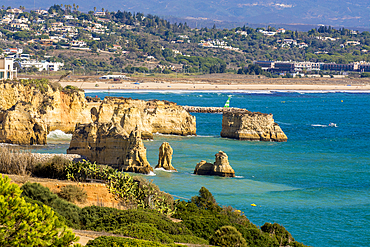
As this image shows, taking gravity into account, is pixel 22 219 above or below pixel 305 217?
above

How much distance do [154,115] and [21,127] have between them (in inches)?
752

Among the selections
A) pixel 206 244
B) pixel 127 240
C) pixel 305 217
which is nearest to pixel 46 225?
pixel 127 240

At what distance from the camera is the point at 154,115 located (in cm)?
6281

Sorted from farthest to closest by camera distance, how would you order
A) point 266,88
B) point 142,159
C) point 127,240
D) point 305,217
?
point 266,88, point 142,159, point 305,217, point 127,240

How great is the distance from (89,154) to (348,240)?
21.1 m

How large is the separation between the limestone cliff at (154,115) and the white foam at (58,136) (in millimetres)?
5370

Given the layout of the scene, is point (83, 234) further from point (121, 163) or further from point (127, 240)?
point (121, 163)

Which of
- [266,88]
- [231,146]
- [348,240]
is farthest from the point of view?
[266,88]

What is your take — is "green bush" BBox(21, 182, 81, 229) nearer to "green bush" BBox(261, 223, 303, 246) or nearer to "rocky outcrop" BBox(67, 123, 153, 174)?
"green bush" BBox(261, 223, 303, 246)

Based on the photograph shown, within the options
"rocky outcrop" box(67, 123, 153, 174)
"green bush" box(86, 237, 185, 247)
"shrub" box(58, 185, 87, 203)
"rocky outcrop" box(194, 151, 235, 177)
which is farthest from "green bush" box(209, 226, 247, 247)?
"rocky outcrop" box(194, 151, 235, 177)

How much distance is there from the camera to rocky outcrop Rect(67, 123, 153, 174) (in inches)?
1513

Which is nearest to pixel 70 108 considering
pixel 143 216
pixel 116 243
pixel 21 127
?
pixel 21 127

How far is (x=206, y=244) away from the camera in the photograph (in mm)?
19984

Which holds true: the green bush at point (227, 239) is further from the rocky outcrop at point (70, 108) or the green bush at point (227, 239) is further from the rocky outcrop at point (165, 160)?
the rocky outcrop at point (70, 108)
